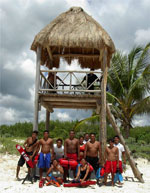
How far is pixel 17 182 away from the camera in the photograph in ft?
21.7

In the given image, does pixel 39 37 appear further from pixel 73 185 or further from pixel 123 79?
pixel 123 79

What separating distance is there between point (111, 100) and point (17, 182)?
9.22 metres

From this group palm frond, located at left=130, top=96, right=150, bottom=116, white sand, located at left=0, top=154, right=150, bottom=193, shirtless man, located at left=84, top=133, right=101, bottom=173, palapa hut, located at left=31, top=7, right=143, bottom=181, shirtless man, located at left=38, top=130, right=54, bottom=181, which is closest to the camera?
white sand, located at left=0, top=154, right=150, bottom=193

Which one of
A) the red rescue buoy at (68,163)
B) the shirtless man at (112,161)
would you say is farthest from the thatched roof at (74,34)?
the red rescue buoy at (68,163)

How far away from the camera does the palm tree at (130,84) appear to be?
14630 millimetres

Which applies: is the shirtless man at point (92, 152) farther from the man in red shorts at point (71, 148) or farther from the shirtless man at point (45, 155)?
the shirtless man at point (45, 155)

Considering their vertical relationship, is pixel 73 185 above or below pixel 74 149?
below

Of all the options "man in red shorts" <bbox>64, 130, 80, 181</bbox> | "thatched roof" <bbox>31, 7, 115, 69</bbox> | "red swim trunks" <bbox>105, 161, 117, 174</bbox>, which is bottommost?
"red swim trunks" <bbox>105, 161, 117, 174</bbox>

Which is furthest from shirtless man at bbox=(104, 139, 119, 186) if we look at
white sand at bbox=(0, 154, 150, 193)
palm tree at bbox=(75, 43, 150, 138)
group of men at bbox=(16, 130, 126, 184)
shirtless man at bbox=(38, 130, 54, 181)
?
palm tree at bbox=(75, 43, 150, 138)

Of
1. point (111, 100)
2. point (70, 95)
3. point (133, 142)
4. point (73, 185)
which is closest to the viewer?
point (73, 185)

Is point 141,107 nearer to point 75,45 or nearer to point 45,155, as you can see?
point 75,45

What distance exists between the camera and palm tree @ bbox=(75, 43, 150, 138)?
576 inches

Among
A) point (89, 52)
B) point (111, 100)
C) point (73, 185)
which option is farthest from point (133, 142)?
point (73, 185)

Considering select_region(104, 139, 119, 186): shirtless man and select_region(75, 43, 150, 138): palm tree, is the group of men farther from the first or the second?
select_region(75, 43, 150, 138): palm tree
